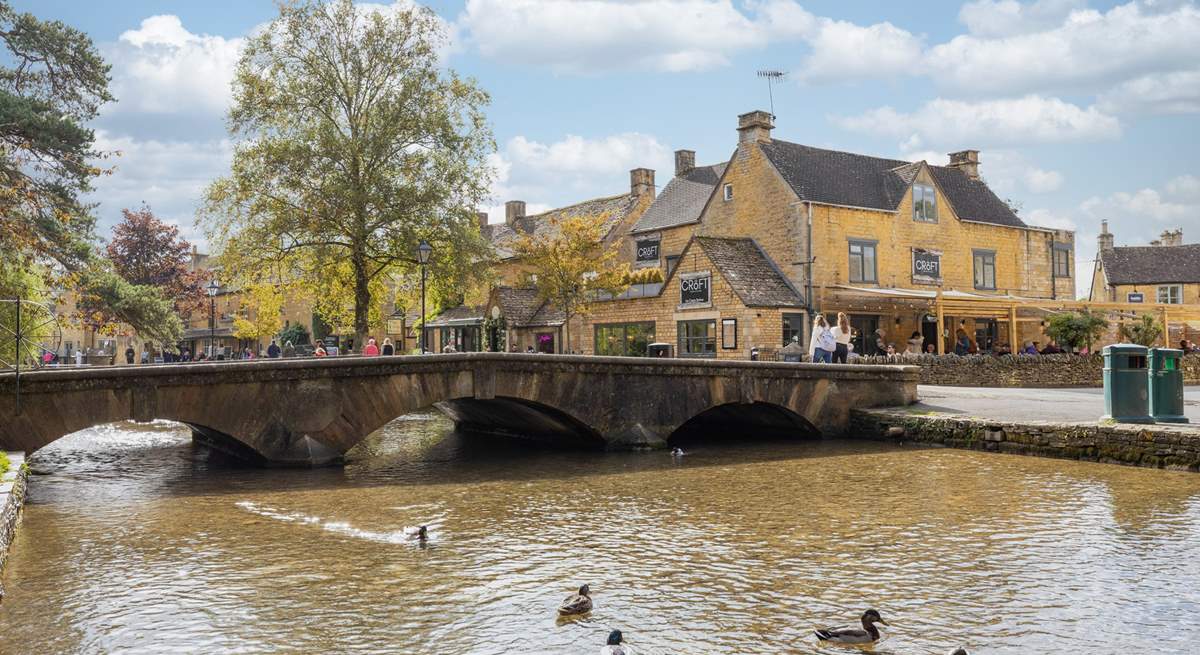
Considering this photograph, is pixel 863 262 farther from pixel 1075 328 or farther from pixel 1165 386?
pixel 1165 386

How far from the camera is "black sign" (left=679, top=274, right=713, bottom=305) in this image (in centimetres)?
3412

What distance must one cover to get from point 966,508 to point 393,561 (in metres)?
7.08

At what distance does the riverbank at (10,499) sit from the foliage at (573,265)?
82.5 feet

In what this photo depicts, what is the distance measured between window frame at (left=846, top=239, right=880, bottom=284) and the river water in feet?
66.2

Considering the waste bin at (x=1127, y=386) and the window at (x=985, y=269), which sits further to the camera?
the window at (x=985, y=269)

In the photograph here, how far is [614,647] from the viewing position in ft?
20.7

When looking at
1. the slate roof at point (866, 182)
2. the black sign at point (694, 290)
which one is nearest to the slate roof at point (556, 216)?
the black sign at point (694, 290)

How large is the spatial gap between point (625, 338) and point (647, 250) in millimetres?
6450

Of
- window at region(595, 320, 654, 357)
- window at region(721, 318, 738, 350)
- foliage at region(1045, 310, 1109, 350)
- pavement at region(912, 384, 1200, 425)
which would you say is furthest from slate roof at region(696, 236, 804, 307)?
foliage at region(1045, 310, 1109, 350)

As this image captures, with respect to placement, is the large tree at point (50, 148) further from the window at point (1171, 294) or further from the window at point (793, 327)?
the window at point (1171, 294)

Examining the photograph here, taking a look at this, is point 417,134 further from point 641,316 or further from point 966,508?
point 966,508

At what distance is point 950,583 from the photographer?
8344mm

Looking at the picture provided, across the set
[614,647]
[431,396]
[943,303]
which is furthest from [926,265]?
[614,647]

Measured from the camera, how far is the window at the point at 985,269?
40.1 m
